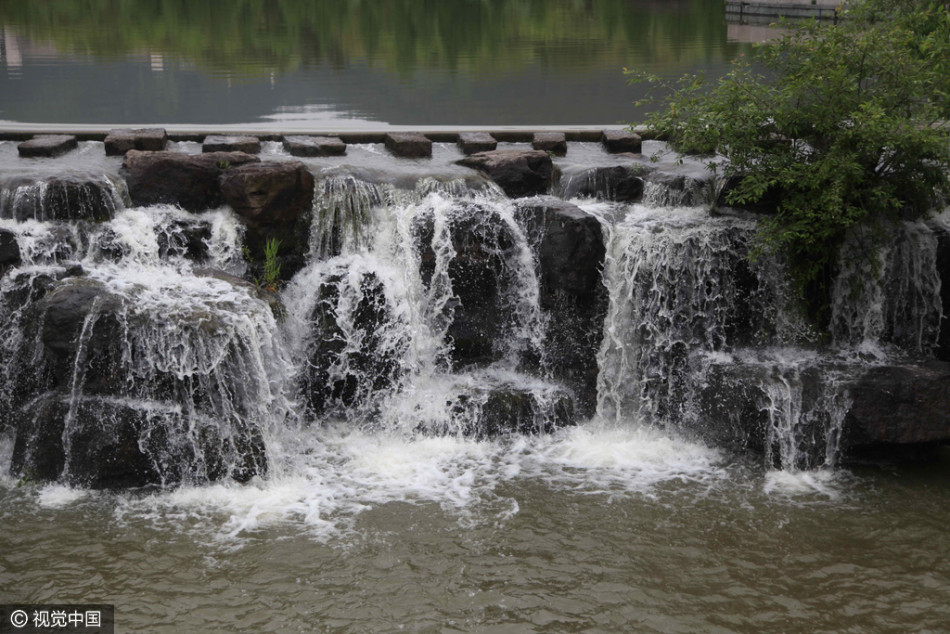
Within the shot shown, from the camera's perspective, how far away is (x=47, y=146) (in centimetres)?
960

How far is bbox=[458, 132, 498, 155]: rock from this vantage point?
10492 millimetres

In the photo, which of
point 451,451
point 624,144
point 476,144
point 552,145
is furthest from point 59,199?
point 624,144

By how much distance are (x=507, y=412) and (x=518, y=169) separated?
8.67 ft

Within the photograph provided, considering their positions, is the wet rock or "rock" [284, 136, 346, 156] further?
the wet rock

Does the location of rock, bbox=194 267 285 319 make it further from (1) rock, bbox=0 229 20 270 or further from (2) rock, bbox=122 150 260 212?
(1) rock, bbox=0 229 20 270

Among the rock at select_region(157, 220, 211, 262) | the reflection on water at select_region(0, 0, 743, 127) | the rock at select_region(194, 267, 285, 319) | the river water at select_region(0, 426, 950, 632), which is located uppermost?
the reflection on water at select_region(0, 0, 743, 127)

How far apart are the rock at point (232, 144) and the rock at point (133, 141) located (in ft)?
1.47

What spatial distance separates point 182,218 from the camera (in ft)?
27.7

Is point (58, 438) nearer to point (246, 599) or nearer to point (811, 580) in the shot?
point (246, 599)

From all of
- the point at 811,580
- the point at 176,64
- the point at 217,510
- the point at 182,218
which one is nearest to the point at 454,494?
the point at 217,510

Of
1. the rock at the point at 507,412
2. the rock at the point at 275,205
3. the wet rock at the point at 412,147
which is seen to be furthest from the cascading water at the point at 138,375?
the wet rock at the point at 412,147

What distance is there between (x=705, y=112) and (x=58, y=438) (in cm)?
586

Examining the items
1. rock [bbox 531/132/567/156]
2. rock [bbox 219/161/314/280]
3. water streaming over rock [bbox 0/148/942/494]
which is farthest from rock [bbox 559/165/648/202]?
rock [bbox 219/161/314/280]

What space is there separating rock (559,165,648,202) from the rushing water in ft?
0.75
